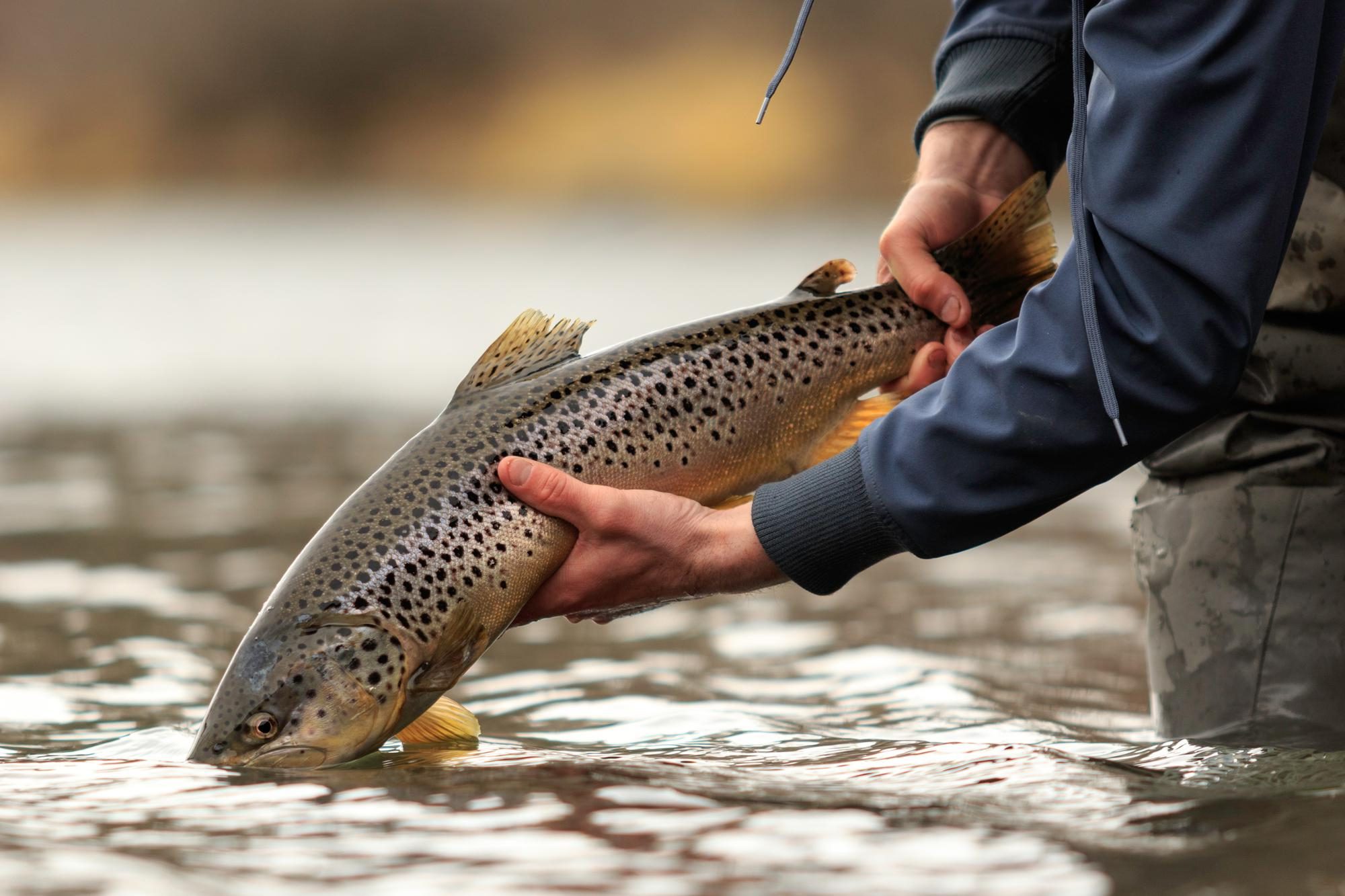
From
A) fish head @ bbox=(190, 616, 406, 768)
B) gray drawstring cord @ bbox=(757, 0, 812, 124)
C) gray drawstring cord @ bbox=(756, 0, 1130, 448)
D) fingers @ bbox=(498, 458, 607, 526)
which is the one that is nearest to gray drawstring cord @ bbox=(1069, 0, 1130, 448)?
gray drawstring cord @ bbox=(756, 0, 1130, 448)

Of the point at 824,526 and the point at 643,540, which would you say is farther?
the point at 643,540

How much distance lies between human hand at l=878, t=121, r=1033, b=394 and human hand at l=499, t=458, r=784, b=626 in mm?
589

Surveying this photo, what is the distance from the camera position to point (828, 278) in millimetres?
3143

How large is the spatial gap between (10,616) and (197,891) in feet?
10.2

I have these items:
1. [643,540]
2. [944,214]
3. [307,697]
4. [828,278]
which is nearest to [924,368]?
[828,278]

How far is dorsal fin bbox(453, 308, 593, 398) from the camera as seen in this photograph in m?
2.95

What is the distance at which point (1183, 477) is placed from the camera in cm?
333

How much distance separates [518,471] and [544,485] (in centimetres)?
5

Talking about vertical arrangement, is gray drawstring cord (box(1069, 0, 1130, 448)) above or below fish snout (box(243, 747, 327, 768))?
above

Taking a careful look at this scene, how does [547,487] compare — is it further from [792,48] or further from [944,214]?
[944,214]

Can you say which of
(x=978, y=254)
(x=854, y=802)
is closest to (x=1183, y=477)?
(x=978, y=254)

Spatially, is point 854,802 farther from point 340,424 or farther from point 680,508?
point 340,424

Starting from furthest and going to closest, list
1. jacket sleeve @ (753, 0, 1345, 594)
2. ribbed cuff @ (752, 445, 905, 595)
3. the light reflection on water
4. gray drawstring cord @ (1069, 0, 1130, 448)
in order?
1. ribbed cuff @ (752, 445, 905, 595)
2. gray drawstring cord @ (1069, 0, 1130, 448)
3. jacket sleeve @ (753, 0, 1345, 594)
4. the light reflection on water

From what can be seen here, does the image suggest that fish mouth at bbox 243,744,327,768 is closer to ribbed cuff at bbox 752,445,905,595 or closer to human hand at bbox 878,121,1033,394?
ribbed cuff at bbox 752,445,905,595
